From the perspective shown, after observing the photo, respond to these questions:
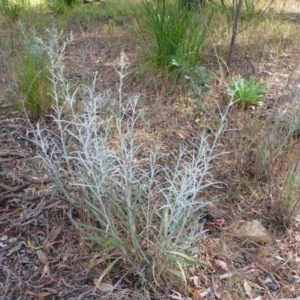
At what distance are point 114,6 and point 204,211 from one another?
399 centimetres

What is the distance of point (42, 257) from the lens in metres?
1.51

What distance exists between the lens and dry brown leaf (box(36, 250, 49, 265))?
1.50m

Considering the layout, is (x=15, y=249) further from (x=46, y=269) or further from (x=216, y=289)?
(x=216, y=289)

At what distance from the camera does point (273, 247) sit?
163cm

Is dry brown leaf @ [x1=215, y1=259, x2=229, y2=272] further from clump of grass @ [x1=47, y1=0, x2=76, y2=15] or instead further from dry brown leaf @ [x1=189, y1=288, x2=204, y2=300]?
clump of grass @ [x1=47, y1=0, x2=76, y2=15]

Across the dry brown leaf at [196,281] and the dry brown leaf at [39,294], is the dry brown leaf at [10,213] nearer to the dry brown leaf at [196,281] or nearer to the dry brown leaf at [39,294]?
the dry brown leaf at [39,294]

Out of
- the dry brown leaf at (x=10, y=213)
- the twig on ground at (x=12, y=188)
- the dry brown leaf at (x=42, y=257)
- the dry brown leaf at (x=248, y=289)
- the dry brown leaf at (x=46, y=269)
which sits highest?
the twig on ground at (x=12, y=188)

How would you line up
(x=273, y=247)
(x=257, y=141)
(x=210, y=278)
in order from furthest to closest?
1. (x=257, y=141)
2. (x=273, y=247)
3. (x=210, y=278)

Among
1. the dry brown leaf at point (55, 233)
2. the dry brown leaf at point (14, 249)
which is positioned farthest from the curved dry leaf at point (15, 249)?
the dry brown leaf at point (55, 233)

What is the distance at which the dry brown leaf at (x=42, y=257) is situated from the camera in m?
1.50

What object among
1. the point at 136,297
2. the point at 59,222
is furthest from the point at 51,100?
the point at 136,297

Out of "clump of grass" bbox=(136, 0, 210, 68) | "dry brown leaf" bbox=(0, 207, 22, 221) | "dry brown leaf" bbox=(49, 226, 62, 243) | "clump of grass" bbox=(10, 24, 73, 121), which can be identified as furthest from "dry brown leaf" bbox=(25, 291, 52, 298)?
"clump of grass" bbox=(136, 0, 210, 68)

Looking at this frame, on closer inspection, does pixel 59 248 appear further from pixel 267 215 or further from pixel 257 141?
pixel 257 141

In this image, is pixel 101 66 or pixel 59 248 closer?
pixel 59 248
